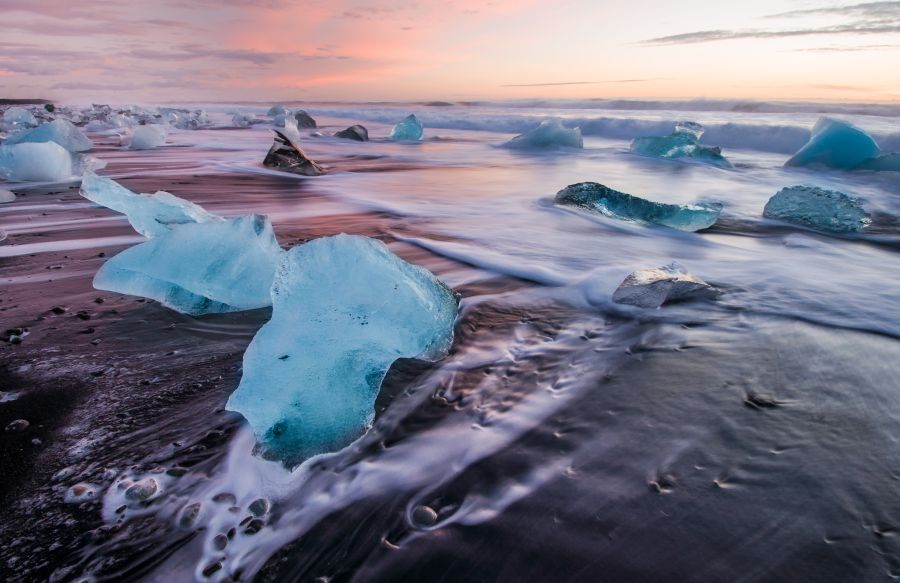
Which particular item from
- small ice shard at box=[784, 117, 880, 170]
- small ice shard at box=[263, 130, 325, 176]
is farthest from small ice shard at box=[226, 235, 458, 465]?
small ice shard at box=[784, 117, 880, 170]

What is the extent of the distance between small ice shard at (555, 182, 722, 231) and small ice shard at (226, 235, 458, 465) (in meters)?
2.34

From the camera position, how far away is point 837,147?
6.05 meters

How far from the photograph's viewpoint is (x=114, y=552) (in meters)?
0.92

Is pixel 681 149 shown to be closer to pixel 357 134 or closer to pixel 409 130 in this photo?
pixel 409 130

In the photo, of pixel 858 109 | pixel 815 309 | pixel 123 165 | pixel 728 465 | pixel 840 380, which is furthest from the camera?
pixel 858 109

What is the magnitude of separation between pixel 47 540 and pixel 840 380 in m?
1.92

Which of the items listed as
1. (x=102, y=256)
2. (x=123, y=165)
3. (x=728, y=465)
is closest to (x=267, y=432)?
(x=728, y=465)

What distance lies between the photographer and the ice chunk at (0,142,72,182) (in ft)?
15.6

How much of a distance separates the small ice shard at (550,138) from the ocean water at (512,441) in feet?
21.3

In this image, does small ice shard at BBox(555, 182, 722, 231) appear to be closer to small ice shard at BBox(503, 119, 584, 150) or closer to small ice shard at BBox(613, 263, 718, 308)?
small ice shard at BBox(613, 263, 718, 308)

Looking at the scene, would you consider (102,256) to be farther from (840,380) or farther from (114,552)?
(840,380)

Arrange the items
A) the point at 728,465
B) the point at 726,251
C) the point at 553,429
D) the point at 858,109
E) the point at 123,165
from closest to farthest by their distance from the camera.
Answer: the point at 728,465, the point at 553,429, the point at 726,251, the point at 123,165, the point at 858,109

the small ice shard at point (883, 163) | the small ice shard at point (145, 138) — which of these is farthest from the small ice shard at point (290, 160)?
the small ice shard at point (883, 163)

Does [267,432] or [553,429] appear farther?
[553,429]
